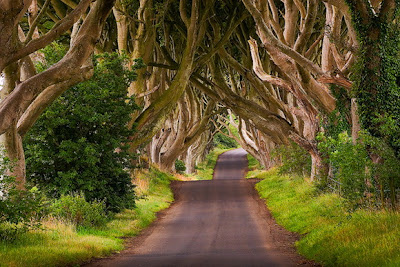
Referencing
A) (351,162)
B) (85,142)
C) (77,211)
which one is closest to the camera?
(351,162)

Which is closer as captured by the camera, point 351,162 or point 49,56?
point 351,162

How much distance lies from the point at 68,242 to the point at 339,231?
18.8ft

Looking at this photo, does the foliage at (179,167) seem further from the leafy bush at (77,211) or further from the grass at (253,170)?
the leafy bush at (77,211)

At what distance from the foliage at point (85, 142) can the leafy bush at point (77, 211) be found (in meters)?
1.03

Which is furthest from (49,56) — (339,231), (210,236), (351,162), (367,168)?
(339,231)

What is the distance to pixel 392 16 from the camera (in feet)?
41.7

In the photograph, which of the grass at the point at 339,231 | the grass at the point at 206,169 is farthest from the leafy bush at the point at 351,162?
the grass at the point at 206,169

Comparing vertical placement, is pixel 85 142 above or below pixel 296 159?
above

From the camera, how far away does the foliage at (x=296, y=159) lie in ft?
80.4

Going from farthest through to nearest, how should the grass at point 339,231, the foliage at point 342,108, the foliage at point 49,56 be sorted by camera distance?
the foliage at point 49,56 < the foliage at point 342,108 < the grass at point 339,231

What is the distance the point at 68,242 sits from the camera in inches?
454

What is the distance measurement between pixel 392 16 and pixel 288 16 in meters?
7.17

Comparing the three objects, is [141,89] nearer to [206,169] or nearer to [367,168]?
[367,168]

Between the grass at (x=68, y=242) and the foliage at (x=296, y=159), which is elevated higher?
the foliage at (x=296, y=159)
